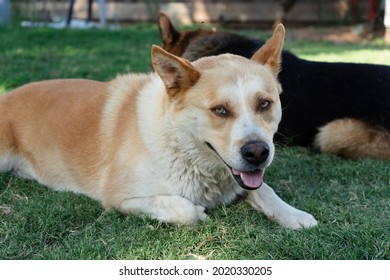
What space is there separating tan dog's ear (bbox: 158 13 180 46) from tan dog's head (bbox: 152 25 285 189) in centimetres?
251

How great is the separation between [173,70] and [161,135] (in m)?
0.37

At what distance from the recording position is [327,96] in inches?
173

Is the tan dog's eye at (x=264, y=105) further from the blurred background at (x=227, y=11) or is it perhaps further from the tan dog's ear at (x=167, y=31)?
the blurred background at (x=227, y=11)

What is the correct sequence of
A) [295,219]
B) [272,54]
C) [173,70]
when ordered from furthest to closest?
[272,54] < [295,219] < [173,70]

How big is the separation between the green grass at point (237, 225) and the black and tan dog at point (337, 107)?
15 centimetres

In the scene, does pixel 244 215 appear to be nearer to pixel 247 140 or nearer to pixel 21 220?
pixel 247 140

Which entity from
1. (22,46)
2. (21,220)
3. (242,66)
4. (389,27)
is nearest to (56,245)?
(21,220)

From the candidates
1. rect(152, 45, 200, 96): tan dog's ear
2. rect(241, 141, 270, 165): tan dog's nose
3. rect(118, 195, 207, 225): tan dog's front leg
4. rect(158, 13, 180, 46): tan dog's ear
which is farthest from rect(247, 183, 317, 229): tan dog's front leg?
rect(158, 13, 180, 46): tan dog's ear

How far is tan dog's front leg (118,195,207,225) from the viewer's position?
2.84 metres

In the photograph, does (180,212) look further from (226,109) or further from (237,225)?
(226,109)

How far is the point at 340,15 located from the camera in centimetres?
1443

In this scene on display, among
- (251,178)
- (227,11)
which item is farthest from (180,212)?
(227,11)

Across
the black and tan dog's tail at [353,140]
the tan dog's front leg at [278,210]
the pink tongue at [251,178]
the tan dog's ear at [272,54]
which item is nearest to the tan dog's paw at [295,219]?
the tan dog's front leg at [278,210]

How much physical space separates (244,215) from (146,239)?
1.98ft
